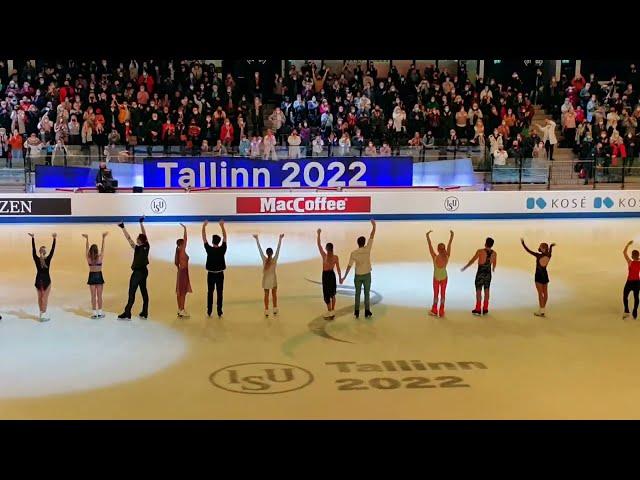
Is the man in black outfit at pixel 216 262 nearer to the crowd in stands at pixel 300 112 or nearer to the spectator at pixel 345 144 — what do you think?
the crowd in stands at pixel 300 112

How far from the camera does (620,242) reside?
2402cm

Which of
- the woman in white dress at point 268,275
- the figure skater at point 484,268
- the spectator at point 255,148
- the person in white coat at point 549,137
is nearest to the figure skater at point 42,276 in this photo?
the woman in white dress at point 268,275

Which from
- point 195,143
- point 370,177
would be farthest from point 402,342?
point 195,143

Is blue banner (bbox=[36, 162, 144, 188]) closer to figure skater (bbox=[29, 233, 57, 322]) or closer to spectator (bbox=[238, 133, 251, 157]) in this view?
spectator (bbox=[238, 133, 251, 157])

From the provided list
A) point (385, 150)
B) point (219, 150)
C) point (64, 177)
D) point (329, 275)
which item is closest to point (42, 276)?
point (329, 275)

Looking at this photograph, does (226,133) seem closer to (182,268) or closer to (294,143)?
(294,143)

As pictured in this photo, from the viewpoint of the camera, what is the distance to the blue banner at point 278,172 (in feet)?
96.1

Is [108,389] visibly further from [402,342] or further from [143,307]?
[402,342]

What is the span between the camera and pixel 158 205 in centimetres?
2802

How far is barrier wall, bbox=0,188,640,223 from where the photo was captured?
27.7m

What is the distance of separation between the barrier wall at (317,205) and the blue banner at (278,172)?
0.97 metres

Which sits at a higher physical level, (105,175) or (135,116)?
(135,116)

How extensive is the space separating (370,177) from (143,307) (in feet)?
51.6

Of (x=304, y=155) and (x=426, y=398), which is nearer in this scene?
(x=426, y=398)
